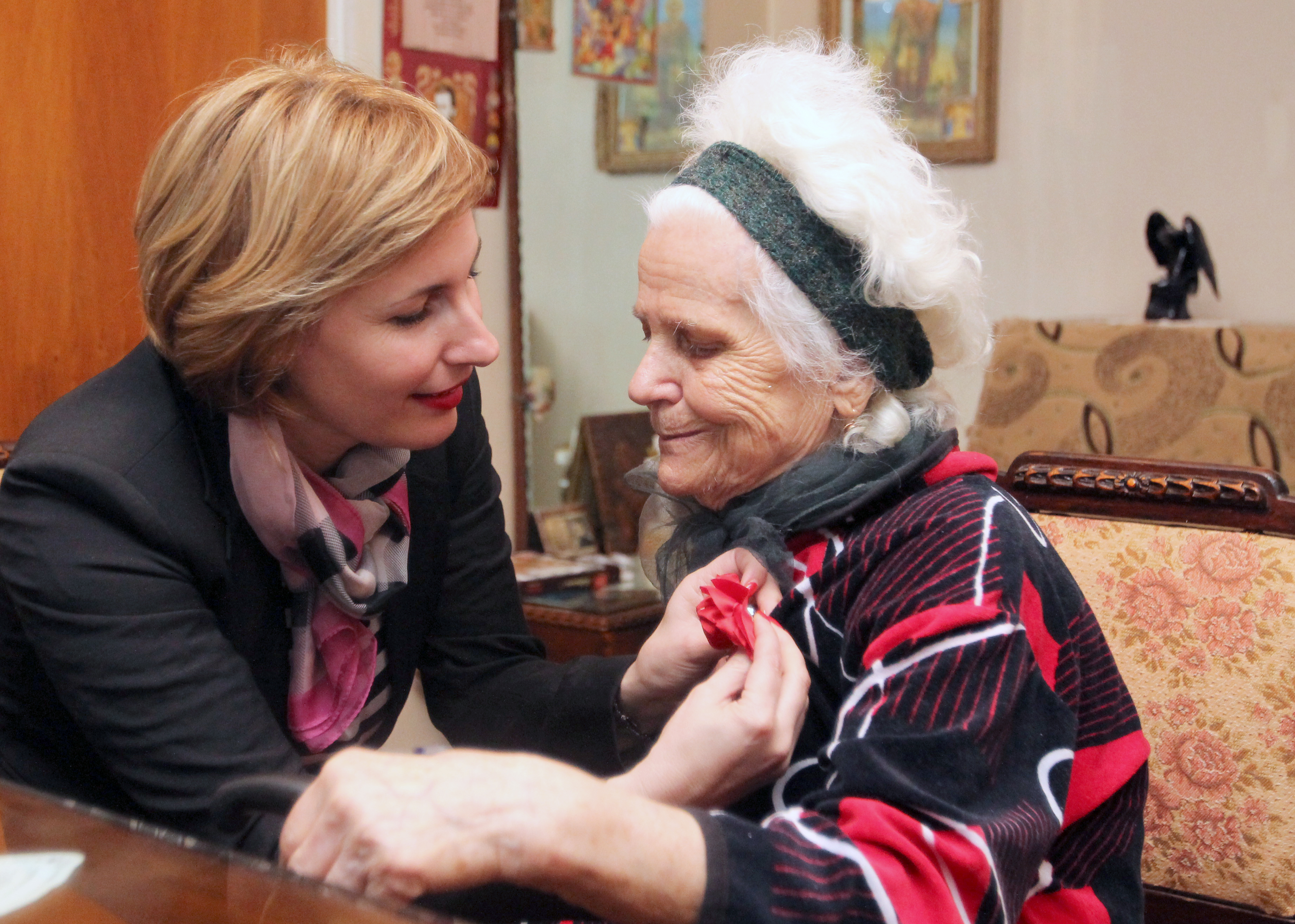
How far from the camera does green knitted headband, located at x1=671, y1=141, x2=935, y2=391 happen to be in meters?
1.15

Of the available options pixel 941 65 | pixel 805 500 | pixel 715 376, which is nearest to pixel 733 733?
pixel 805 500

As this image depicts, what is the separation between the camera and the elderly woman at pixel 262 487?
113 centimetres

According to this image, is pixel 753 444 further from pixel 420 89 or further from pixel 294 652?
pixel 420 89

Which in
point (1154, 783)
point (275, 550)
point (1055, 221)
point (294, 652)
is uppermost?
point (1055, 221)

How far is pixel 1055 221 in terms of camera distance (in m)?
3.32

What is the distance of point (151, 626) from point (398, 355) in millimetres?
353

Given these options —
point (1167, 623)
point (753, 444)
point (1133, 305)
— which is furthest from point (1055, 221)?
point (753, 444)

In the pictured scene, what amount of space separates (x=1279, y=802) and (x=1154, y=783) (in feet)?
0.42

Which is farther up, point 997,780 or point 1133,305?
point 1133,305

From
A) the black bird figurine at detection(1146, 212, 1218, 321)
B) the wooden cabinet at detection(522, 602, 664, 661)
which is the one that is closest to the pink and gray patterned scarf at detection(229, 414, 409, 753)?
the wooden cabinet at detection(522, 602, 664, 661)

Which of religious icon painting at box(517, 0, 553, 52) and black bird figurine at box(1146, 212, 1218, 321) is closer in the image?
religious icon painting at box(517, 0, 553, 52)

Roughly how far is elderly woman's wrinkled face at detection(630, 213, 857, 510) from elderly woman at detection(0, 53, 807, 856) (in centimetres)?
11

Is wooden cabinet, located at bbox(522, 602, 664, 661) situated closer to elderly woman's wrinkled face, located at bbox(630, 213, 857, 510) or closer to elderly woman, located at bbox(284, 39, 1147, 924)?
elderly woman, located at bbox(284, 39, 1147, 924)

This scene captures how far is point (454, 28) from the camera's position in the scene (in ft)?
8.93
